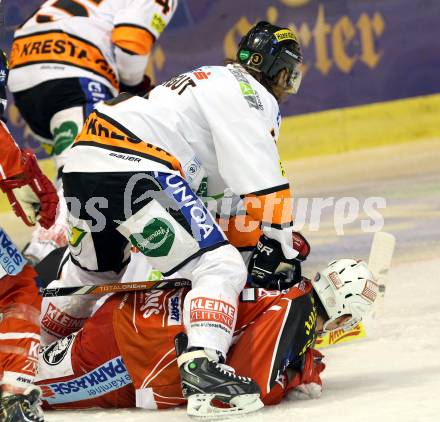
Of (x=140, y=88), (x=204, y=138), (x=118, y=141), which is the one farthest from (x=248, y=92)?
(x=140, y=88)

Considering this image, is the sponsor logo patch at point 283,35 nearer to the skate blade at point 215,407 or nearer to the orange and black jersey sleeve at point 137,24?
the skate blade at point 215,407

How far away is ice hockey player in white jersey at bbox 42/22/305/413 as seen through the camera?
2.99 m

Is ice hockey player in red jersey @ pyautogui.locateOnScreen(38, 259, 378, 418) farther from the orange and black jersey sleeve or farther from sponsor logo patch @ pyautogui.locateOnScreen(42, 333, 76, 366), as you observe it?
the orange and black jersey sleeve

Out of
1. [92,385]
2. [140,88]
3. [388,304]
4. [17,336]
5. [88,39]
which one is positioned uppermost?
[88,39]

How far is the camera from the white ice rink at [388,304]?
2.88 meters

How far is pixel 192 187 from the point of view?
339 cm

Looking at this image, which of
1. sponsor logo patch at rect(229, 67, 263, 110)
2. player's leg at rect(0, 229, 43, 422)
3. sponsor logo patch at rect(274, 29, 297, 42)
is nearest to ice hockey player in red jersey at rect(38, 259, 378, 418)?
player's leg at rect(0, 229, 43, 422)

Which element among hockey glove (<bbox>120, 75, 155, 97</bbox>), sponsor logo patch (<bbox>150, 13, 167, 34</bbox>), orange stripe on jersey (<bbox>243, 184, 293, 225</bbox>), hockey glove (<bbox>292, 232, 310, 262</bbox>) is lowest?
hockey glove (<bbox>292, 232, 310, 262</bbox>)

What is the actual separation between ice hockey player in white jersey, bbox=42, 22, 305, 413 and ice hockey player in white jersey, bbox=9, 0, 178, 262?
1652 millimetres

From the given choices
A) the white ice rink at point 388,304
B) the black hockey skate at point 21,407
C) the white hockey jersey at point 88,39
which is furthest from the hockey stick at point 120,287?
the white hockey jersey at point 88,39

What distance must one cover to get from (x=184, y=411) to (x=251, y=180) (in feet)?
2.16

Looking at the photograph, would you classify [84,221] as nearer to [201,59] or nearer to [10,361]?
[10,361]

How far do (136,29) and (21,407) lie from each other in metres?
2.61

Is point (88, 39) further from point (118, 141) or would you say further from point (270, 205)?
Answer: point (270, 205)
